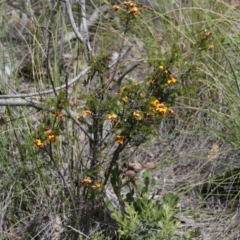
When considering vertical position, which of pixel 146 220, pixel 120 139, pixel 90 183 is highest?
pixel 120 139

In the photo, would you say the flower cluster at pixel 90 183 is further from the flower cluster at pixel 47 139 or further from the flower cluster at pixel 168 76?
the flower cluster at pixel 168 76

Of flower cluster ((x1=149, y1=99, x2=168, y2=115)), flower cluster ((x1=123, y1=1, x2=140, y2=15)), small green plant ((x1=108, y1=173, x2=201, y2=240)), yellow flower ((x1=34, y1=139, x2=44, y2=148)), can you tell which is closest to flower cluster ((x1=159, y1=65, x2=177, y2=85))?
flower cluster ((x1=149, y1=99, x2=168, y2=115))

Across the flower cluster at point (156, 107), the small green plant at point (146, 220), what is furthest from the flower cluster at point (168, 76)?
the small green plant at point (146, 220)

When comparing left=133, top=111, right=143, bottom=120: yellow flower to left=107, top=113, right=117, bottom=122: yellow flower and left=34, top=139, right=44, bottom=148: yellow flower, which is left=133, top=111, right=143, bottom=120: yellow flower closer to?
left=107, top=113, right=117, bottom=122: yellow flower

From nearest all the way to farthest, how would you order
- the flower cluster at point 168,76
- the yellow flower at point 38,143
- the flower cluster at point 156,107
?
the yellow flower at point 38,143 → the flower cluster at point 156,107 → the flower cluster at point 168,76

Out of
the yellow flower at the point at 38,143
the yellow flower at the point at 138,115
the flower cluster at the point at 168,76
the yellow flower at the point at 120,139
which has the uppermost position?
the flower cluster at the point at 168,76

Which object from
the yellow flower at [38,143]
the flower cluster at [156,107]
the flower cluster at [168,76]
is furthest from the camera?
the flower cluster at [168,76]

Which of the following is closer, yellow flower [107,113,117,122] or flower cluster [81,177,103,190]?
yellow flower [107,113,117,122]

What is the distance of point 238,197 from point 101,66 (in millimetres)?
1119

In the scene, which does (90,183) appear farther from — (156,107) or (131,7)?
(131,7)

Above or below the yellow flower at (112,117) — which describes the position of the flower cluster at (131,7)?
above

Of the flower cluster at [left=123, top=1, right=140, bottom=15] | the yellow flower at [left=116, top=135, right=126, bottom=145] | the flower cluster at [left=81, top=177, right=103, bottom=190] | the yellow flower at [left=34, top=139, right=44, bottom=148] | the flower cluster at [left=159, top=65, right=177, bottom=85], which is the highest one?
the flower cluster at [left=123, top=1, right=140, bottom=15]

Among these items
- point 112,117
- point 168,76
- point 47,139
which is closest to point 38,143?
point 47,139

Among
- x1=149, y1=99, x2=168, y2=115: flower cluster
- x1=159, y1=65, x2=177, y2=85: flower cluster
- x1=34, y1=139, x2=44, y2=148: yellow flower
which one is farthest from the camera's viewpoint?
x1=159, y1=65, x2=177, y2=85: flower cluster
